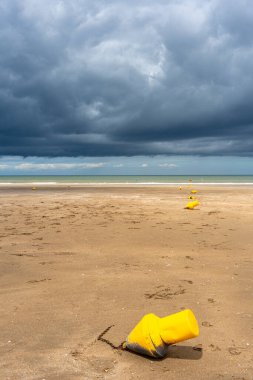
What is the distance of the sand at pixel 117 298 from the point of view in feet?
9.54

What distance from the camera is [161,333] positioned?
3.04 metres

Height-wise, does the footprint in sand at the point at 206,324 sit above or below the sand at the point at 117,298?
below

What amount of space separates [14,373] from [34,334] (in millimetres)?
667

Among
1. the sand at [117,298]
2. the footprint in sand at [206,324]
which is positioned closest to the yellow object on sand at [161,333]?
the sand at [117,298]

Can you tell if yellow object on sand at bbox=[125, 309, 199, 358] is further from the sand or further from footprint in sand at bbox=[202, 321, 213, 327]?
footprint in sand at bbox=[202, 321, 213, 327]

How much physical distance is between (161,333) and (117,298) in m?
1.41

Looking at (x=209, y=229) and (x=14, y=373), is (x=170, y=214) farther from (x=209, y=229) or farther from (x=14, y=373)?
(x=14, y=373)

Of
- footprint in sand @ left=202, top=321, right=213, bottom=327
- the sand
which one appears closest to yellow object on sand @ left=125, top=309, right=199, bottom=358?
Answer: the sand

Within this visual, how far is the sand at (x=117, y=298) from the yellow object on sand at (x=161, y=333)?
0.10 metres

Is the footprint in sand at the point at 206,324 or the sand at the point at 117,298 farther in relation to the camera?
the footprint in sand at the point at 206,324

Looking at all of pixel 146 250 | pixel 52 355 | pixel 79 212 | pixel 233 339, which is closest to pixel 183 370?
pixel 233 339

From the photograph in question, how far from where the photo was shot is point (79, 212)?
13008mm

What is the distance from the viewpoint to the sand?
Result: 2908 mm

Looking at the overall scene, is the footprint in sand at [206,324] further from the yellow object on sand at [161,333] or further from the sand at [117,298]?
the yellow object on sand at [161,333]
